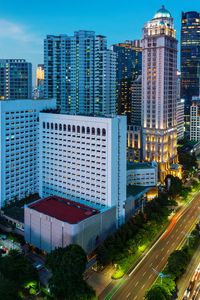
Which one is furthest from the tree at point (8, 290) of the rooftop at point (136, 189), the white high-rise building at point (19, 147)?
the rooftop at point (136, 189)

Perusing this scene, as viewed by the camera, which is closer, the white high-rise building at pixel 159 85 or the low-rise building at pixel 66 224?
the low-rise building at pixel 66 224

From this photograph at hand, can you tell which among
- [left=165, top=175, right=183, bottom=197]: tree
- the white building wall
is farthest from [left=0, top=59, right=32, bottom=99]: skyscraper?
[left=165, top=175, right=183, bottom=197]: tree

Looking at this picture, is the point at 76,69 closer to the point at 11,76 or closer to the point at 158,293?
the point at 11,76

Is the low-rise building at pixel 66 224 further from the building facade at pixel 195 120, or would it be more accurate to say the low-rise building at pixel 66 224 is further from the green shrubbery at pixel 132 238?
the building facade at pixel 195 120

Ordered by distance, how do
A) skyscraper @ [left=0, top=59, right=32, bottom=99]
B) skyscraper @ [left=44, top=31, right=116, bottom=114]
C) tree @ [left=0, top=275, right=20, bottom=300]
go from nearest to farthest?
tree @ [left=0, top=275, right=20, bottom=300] → skyscraper @ [left=44, top=31, right=116, bottom=114] → skyscraper @ [left=0, top=59, right=32, bottom=99]

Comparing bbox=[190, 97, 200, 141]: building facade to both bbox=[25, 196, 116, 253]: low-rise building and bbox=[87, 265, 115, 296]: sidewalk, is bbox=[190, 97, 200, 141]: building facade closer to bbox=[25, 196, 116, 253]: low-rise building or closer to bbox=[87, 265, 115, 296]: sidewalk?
bbox=[25, 196, 116, 253]: low-rise building

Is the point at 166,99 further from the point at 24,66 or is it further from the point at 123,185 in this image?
the point at 24,66

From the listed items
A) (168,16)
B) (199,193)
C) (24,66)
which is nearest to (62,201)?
(199,193)
